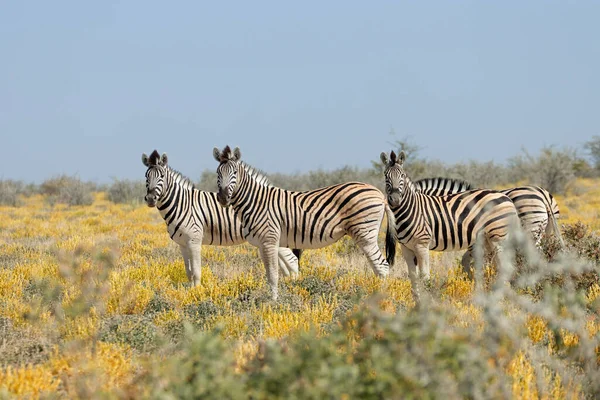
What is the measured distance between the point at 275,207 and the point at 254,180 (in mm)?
566

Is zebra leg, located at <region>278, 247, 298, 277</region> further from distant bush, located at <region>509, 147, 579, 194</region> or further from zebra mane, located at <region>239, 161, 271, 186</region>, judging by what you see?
distant bush, located at <region>509, 147, 579, 194</region>

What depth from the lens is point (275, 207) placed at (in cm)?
813

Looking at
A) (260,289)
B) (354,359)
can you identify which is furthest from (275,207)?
(354,359)

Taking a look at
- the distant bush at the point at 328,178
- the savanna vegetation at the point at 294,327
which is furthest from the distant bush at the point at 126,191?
the savanna vegetation at the point at 294,327

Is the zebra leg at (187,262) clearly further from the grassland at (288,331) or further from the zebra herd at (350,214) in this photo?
the grassland at (288,331)

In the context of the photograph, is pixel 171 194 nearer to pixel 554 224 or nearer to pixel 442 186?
pixel 442 186

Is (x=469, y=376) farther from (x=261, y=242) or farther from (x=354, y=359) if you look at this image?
(x=261, y=242)

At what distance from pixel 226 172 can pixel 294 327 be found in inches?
115

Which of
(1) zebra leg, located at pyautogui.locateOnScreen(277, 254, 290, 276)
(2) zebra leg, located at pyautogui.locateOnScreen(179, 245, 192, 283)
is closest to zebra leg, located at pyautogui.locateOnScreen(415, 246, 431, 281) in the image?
(1) zebra leg, located at pyautogui.locateOnScreen(277, 254, 290, 276)

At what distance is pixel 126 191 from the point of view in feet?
96.9

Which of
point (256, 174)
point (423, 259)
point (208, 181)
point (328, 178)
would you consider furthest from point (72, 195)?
point (423, 259)

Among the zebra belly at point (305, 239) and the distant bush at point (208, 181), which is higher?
the distant bush at point (208, 181)

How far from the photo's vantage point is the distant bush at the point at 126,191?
29.0 meters

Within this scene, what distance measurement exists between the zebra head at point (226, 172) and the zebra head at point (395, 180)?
2062 mm
